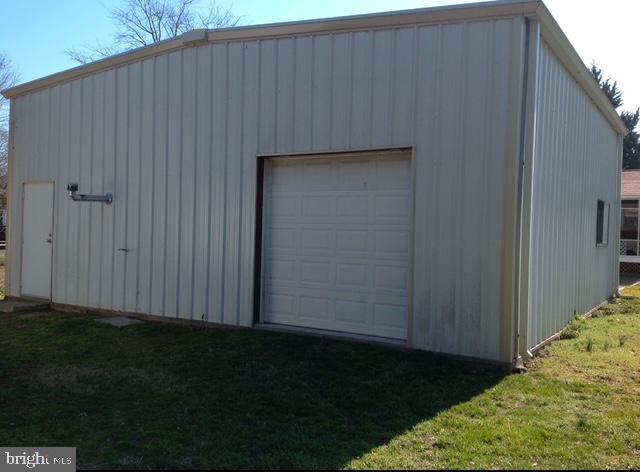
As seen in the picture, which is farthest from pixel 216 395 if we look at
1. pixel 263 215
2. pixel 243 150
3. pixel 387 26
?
pixel 387 26

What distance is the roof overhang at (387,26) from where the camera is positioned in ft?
22.0

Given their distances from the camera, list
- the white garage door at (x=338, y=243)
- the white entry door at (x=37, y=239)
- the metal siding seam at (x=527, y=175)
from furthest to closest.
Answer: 1. the white entry door at (x=37, y=239)
2. the white garage door at (x=338, y=243)
3. the metal siding seam at (x=527, y=175)

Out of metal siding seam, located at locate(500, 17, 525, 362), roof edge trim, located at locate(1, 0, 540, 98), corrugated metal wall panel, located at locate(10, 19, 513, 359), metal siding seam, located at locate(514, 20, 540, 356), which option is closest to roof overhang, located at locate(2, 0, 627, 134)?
roof edge trim, located at locate(1, 0, 540, 98)

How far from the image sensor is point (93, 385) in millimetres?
5898

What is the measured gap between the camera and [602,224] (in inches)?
501

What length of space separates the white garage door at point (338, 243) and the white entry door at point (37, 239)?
15.5 ft

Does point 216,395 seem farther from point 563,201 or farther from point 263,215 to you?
point 563,201

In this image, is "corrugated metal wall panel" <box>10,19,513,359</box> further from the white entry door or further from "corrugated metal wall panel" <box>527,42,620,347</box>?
"corrugated metal wall panel" <box>527,42,620,347</box>

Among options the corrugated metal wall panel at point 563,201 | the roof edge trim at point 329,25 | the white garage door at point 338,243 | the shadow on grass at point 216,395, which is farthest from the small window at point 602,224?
the shadow on grass at point 216,395

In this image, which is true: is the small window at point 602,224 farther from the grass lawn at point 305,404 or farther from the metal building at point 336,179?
the grass lawn at point 305,404

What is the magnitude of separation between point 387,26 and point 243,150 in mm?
2553

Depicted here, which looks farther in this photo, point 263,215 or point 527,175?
point 263,215

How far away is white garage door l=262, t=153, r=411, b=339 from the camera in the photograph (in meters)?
7.59

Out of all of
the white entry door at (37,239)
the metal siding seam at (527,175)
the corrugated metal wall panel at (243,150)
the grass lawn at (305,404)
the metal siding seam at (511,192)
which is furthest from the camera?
the white entry door at (37,239)
